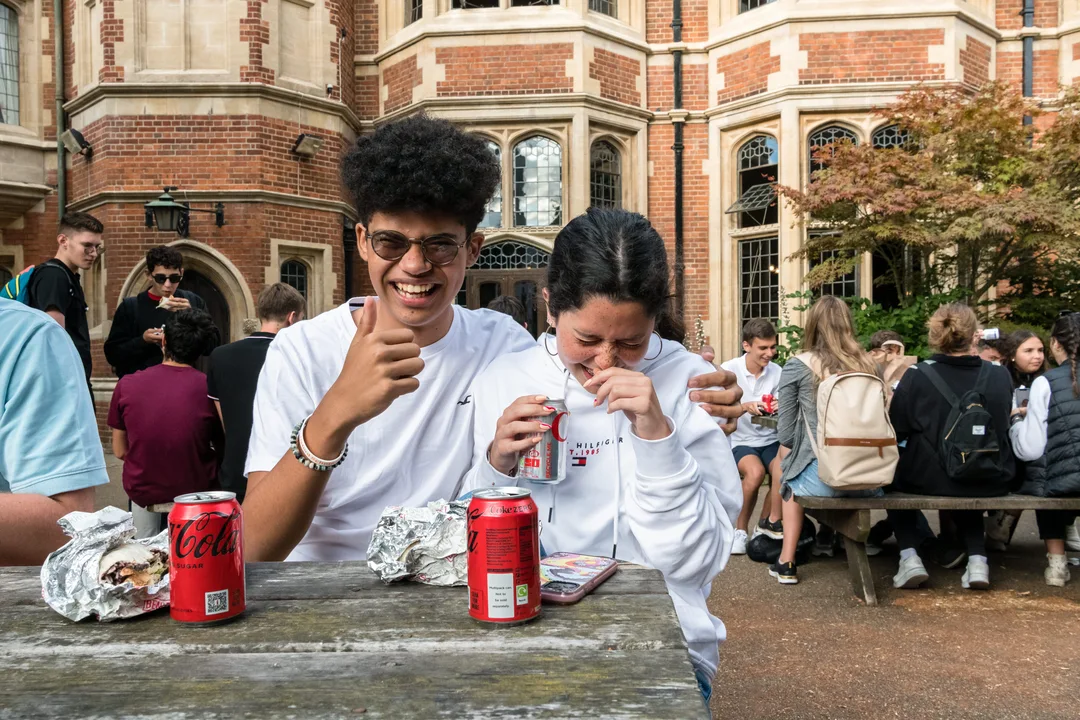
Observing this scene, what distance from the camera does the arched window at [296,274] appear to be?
42.0 ft

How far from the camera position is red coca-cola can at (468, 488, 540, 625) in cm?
136

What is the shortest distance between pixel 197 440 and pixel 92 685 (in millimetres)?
3576

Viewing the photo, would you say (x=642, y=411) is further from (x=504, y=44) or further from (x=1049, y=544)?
(x=504, y=44)

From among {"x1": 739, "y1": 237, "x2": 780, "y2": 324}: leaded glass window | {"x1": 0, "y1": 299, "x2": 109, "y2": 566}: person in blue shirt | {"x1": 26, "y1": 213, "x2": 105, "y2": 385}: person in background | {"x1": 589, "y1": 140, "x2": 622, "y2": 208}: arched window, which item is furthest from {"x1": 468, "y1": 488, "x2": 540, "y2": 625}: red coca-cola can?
{"x1": 589, "y1": 140, "x2": 622, "y2": 208}: arched window

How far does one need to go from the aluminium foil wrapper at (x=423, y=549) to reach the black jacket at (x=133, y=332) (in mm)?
5091

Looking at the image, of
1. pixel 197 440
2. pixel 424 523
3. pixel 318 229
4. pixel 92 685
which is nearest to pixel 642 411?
pixel 424 523

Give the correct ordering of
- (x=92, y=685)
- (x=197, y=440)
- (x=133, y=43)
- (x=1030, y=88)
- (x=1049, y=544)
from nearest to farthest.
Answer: (x=92, y=685) → (x=197, y=440) → (x=1049, y=544) → (x=133, y=43) → (x=1030, y=88)

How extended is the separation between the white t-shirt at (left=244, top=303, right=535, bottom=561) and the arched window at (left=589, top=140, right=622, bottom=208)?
38.1 feet

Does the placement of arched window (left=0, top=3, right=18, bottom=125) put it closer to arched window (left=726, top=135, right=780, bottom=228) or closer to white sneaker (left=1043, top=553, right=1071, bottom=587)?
arched window (left=726, top=135, right=780, bottom=228)

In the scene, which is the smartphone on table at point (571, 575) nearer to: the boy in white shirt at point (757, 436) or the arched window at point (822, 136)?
the boy in white shirt at point (757, 436)

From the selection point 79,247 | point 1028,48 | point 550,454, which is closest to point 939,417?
point 550,454

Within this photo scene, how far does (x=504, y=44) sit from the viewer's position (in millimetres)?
13000

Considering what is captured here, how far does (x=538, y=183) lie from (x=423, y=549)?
1233 centimetres

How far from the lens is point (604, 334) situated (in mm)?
1937
